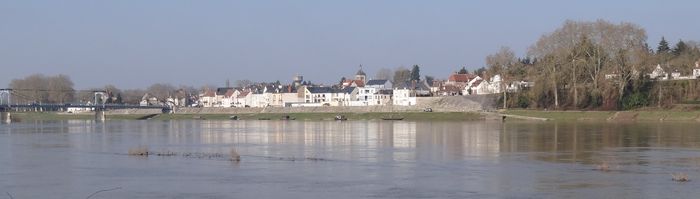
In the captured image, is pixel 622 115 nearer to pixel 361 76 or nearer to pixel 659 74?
pixel 659 74

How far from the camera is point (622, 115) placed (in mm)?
84312

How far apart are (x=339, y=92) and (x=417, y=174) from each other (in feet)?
455

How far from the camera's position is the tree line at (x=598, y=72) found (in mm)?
89356

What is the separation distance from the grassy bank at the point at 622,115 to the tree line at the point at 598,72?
10.6 feet

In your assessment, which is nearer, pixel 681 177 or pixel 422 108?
pixel 681 177

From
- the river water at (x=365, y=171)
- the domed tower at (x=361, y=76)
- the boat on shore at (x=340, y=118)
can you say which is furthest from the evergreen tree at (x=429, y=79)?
the river water at (x=365, y=171)

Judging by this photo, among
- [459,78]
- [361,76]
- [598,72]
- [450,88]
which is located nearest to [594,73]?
[598,72]

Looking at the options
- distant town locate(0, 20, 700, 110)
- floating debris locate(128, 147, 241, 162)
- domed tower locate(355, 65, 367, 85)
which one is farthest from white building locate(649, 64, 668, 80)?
domed tower locate(355, 65, 367, 85)

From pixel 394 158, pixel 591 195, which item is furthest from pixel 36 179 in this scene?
pixel 591 195

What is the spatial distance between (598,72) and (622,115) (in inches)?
296

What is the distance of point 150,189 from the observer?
2369 centimetres

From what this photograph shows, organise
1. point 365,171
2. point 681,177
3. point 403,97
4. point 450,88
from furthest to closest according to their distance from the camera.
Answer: point 450,88, point 403,97, point 365,171, point 681,177

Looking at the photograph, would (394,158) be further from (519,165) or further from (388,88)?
(388,88)

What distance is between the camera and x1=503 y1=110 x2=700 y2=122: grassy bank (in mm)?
79562
